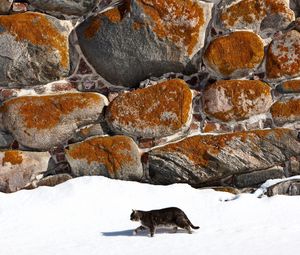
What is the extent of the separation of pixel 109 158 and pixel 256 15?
2007mm

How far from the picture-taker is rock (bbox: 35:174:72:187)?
188 inches

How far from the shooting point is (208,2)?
4.77m

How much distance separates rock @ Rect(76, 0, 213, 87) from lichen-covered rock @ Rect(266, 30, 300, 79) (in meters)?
0.72

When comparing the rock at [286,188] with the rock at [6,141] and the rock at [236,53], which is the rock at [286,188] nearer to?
the rock at [236,53]

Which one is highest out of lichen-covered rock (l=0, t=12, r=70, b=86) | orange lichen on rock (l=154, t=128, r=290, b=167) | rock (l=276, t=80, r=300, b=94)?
lichen-covered rock (l=0, t=12, r=70, b=86)

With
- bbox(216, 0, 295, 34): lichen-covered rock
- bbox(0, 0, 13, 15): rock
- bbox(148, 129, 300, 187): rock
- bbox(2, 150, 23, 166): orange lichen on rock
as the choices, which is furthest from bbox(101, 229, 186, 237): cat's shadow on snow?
bbox(0, 0, 13, 15): rock

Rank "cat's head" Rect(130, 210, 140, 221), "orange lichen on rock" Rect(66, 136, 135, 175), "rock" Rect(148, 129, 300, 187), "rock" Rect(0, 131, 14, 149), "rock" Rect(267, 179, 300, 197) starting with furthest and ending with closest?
"rock" Rect(0, 131, 14, 149)
"orange lichen on rock" Rect(66, 136, 135, 175)
"rock" Rect(148, 129, 300, 187)
"rock" Rect(267, 179, 300, 197)
"cat's head" Rect(130, 210, 140, 221)

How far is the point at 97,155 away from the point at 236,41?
1.76 m

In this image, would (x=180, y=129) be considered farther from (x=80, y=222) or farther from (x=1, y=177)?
(x=1, y=177)

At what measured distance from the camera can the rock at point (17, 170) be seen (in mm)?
4754

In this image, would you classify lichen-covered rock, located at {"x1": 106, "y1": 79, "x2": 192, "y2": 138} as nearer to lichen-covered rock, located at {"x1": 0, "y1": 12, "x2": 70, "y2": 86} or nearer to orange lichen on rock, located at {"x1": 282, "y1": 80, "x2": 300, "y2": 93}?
lichen-covered rock, located at {"x1": 0, "y1": 12, "x2": 70, "y2": 86}

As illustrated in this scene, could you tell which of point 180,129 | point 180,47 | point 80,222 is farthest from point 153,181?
point 180,47

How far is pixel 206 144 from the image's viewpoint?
15.2 ft

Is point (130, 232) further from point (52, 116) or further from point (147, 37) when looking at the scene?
point (147, 37)
